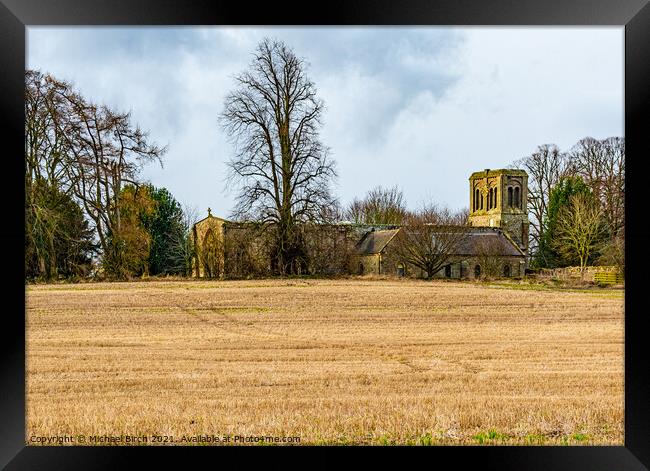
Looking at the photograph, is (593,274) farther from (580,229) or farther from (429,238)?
(429,238)

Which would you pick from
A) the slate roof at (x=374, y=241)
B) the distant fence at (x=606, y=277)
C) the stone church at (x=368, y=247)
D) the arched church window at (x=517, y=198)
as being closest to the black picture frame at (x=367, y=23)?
the stone church at (x=368, y=247)

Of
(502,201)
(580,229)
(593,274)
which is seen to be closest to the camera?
(580,229)

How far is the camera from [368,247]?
655 centimetres

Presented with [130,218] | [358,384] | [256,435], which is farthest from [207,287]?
[256,435]

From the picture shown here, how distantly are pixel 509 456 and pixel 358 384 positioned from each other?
9.73 feet

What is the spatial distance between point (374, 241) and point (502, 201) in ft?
5.44

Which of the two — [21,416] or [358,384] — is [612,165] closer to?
[358,384]

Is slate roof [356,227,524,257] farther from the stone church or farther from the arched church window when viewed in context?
the arched church window

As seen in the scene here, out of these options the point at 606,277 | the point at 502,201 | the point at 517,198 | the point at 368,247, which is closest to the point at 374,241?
the point at 368,247

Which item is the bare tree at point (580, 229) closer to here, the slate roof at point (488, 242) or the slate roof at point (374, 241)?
the slate roof at point (488, 242)

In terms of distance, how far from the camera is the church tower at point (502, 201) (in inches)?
271

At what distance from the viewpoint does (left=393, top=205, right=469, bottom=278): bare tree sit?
670cm

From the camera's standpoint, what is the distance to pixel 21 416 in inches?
106

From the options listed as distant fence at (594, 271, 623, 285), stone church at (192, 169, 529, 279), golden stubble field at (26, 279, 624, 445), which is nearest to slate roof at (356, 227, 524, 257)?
stone church at (192, 169, 529, 279)
